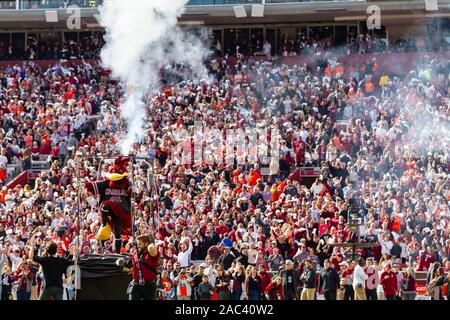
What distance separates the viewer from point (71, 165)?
101 feet

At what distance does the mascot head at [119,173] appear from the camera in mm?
19734

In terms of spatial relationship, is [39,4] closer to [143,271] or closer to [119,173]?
[119,173]

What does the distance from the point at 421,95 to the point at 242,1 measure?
8338mm

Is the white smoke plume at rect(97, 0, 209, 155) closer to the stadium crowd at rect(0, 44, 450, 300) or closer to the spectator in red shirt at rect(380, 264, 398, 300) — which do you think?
the stadium crowd at rect(0, 44, 450, 300)

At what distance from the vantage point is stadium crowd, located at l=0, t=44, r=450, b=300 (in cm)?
2364

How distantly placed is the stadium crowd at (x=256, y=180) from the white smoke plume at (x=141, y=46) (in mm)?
456

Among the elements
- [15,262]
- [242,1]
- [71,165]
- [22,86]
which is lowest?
[15,262]

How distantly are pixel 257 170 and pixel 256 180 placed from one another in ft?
1.86

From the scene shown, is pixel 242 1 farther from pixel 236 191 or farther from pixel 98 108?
pixel 236 191

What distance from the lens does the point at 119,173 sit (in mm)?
19953

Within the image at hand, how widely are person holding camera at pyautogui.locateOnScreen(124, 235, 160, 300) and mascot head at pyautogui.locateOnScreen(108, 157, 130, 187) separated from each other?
2.43 meters

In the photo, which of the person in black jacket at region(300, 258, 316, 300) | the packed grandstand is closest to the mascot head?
the packed grandstand

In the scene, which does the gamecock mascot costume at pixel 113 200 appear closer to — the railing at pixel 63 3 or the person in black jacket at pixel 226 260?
the person in black jacket at pixel 226 260
